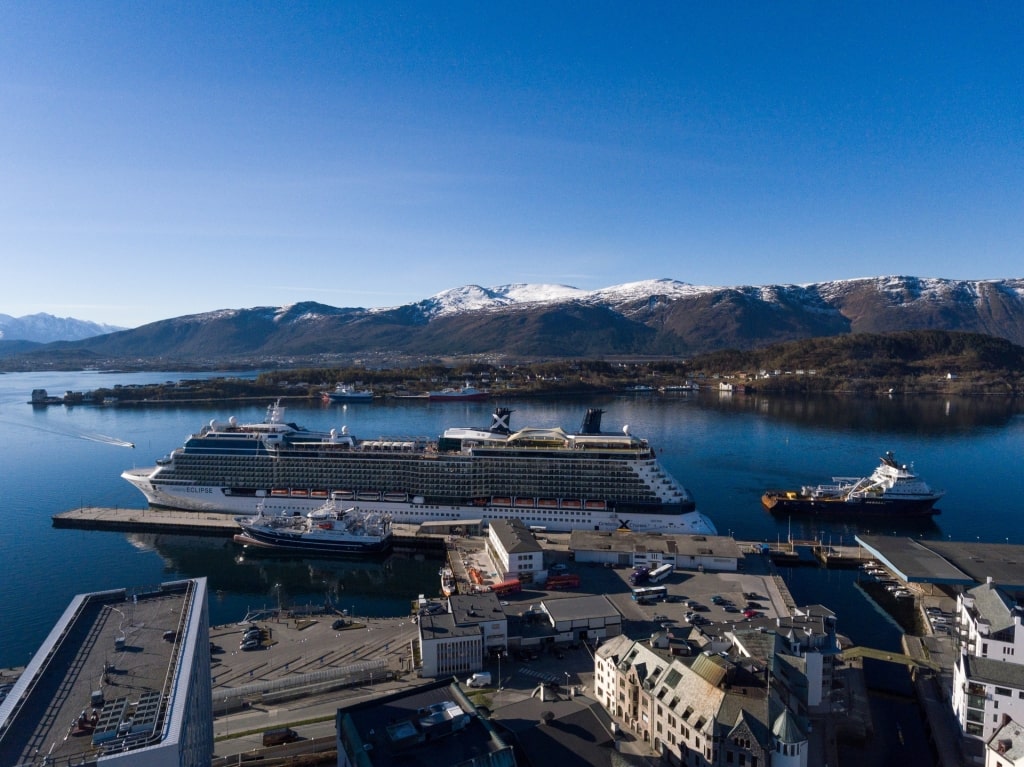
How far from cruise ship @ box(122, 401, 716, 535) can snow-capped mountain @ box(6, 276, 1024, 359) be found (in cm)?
11795

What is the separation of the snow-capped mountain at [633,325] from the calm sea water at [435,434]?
84625 mm

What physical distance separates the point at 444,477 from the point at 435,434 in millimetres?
23393

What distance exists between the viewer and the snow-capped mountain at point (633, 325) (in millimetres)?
159000

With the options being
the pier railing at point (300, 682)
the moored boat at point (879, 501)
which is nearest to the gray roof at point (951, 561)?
the moored boat at point (879, 501)

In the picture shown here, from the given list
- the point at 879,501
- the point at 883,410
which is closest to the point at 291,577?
the point at 879,501

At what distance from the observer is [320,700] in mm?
Result: 13719

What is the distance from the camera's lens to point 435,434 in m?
49.3

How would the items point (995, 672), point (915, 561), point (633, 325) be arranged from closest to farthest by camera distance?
1. point (995, 672)
2. point (915, 561)
3. point (633, 325)

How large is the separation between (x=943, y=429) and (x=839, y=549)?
119ft

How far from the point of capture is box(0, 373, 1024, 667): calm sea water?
20.9 meters

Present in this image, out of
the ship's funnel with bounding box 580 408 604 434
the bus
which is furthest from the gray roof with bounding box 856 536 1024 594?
the ship's funnel with bounding box 580 408 604 434

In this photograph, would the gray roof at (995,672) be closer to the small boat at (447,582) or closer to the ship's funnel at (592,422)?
the small boat at (447,582)

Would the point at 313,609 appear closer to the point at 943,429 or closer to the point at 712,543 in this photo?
the point at 712,543

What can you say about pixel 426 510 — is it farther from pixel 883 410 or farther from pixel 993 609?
pixel 883 410
